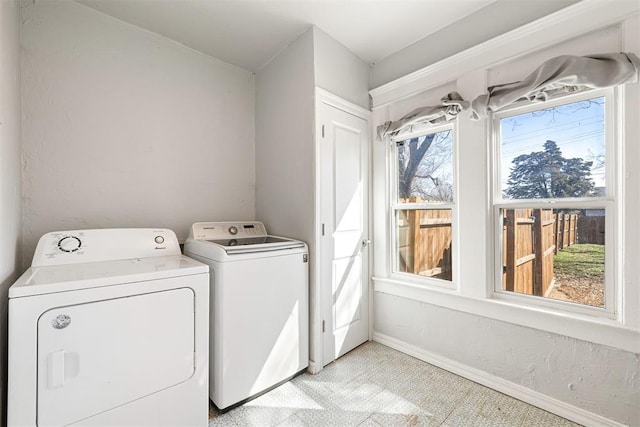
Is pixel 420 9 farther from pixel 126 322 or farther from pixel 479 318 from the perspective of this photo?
pixel 126 322

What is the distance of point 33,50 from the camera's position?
1677 mm

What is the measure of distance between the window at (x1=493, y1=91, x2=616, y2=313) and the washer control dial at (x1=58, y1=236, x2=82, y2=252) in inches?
105

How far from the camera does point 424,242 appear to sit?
7.59 ft

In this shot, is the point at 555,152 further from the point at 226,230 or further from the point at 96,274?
the point at 96,274

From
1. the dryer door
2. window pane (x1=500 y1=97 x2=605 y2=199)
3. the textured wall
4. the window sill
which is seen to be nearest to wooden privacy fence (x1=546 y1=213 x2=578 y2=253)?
window pane (x1=500 y1=97 x2=605 y2=199)

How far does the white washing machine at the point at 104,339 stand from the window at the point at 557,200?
6.55 feet

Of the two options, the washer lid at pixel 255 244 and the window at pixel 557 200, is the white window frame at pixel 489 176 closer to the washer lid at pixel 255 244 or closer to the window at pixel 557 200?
the window at pixel 557 200

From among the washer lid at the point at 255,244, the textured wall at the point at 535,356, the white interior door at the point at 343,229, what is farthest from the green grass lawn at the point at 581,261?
the washer lid at the point at 255,244

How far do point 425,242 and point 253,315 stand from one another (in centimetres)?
149

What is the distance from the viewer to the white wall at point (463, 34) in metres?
1.67

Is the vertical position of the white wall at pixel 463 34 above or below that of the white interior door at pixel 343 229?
above

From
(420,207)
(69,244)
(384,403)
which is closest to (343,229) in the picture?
(420,207)

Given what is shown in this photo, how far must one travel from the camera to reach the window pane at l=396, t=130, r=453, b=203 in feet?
7.08

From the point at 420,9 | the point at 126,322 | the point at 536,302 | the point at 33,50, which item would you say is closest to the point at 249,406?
the point at 126,322
